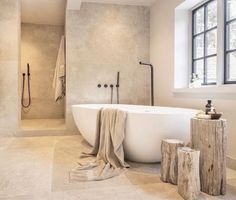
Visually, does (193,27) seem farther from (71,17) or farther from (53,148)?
(53,148)

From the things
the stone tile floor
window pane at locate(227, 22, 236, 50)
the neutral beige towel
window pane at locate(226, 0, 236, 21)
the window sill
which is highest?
window pane at locate(226, 0, 236, 21)

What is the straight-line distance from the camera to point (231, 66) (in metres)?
2.62

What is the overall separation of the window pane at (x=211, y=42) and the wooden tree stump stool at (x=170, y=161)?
64.0 inches

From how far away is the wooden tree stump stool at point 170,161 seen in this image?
200cm

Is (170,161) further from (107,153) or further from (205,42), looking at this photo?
(205,42)

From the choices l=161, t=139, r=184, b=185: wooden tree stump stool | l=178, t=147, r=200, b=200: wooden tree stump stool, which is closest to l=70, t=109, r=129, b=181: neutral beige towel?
l=161, t=139, r=184, b=185: wooden tree stump stool

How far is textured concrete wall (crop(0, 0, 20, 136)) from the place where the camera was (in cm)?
395

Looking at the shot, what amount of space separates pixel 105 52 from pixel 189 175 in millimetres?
3140

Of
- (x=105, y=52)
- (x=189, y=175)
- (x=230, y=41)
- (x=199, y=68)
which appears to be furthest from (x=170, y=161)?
(x=105, y=52)

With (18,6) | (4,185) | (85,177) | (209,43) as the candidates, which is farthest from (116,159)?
(18,6)

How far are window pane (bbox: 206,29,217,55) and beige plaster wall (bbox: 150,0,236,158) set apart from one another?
1.96ft

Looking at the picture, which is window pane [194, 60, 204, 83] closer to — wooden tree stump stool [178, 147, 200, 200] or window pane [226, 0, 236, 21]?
window pane [226, 0, 236, 21]

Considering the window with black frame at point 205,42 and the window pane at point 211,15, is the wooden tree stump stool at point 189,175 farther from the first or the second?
the window pane at point 211,15

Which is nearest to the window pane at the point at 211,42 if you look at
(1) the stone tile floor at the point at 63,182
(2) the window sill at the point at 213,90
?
(2) the window sill at the point at 213,90
